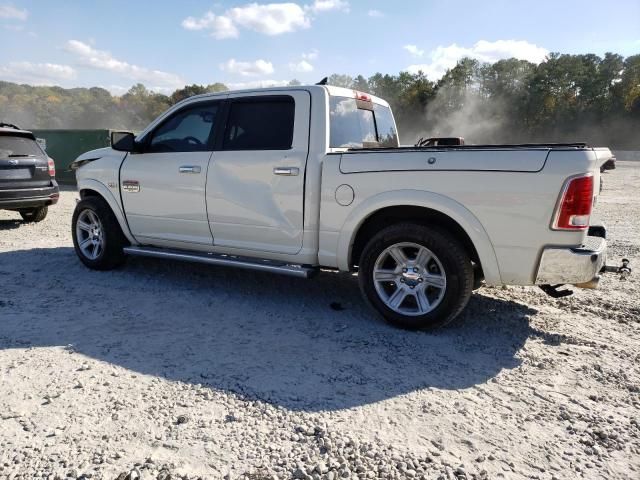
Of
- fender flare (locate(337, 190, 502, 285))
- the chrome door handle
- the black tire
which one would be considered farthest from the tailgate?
the black tire

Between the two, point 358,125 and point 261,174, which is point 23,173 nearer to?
point 261,174

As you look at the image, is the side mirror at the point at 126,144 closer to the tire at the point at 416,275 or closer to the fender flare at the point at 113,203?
the fender flare at the point at 113,203

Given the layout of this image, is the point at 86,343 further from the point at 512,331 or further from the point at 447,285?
the point at 512,331

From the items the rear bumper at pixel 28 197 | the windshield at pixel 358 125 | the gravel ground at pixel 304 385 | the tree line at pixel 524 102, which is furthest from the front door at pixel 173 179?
the tree line at pixel 524 102

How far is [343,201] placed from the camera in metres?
4.05

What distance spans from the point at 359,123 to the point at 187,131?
1819 millimetres

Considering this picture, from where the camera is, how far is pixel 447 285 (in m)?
3.76

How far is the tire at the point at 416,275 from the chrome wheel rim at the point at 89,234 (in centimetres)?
342

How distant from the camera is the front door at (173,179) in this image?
4.84 m

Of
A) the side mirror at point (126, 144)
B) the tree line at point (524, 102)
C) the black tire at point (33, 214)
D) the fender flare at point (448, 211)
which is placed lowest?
the black tire at point (33, 214)

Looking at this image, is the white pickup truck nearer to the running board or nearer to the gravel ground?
the running board

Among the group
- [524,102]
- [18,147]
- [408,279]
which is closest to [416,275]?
[408,279]

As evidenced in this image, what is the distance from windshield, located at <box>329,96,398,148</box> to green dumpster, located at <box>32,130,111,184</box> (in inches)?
504

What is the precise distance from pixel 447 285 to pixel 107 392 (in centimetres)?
253
